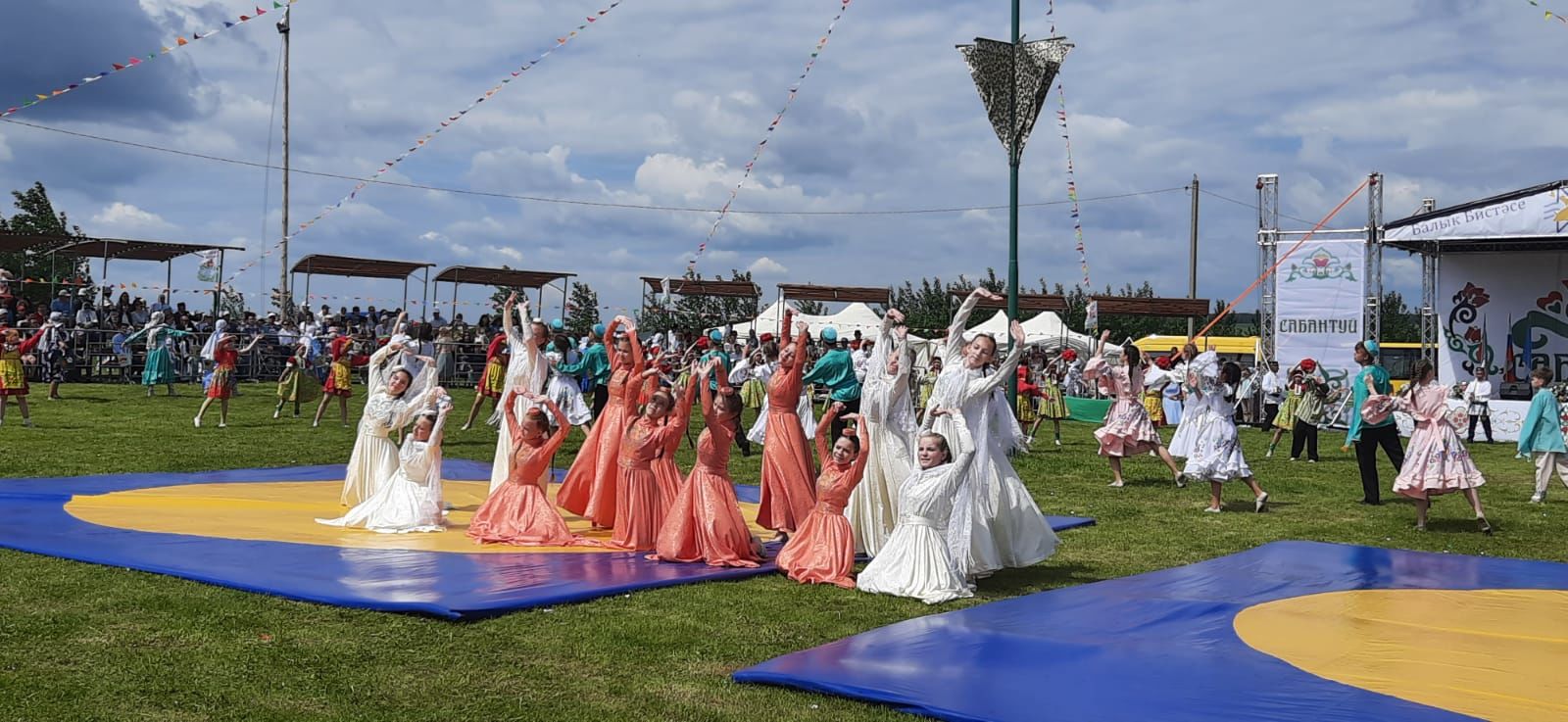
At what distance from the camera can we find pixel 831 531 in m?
8.62

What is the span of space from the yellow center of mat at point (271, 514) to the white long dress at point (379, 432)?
0.26 m

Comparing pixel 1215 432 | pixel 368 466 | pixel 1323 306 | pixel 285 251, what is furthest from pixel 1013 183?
pixel 285 251

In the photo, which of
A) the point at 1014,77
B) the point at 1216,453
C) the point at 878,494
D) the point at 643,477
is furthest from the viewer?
the point at 1014,77

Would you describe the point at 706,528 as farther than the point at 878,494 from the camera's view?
No

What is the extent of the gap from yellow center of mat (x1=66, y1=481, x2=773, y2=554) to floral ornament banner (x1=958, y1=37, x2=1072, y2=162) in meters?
6.47

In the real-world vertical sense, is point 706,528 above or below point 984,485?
below

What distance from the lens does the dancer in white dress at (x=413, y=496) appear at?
10016 millimetres

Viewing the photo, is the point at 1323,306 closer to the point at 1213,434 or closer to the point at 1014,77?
the point at 1014,77

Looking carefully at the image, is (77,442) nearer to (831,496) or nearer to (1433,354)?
(831,496)

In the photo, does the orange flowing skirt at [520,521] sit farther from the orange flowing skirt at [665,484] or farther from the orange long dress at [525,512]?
the orange flowing skirt at [665,484]

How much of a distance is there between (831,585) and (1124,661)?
8.70 ft

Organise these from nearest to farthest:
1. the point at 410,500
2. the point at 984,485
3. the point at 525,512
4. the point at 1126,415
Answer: the point at 984,485 → the point at 525,512 → the point at 410,500 → the point at 1126,415

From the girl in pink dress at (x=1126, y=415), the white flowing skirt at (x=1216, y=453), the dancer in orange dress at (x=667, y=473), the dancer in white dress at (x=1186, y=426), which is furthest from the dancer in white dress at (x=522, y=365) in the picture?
the dancer in white dress at (x=1186, y=426)

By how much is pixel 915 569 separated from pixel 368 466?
5500mm
